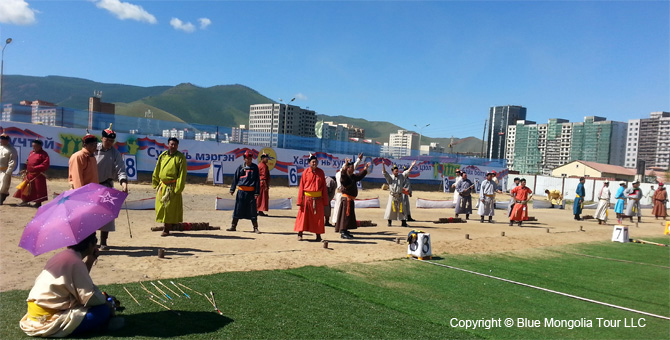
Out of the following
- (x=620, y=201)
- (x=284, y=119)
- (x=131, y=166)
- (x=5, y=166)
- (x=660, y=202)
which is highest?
(x=284, y=119)

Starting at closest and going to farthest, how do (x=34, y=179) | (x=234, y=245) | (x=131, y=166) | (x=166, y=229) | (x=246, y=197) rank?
1. (x=234, y=245)
2. (x=166, y=229)
3. (x=246, y=197)
4. (x=34, y=179)
5. (x=131, y=166)

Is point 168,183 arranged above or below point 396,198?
above

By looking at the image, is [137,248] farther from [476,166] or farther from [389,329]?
[476,166]

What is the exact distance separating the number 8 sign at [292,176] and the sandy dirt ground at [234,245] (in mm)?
10351

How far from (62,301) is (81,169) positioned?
3.32 m

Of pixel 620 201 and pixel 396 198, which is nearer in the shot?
pixel 396 198

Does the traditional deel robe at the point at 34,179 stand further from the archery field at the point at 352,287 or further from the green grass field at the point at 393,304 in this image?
the green grass field at the point at 393,304

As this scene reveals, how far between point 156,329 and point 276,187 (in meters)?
21.9

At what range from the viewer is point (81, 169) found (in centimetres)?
673

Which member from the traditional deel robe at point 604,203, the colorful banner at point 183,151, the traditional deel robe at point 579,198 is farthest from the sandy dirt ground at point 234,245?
the traditional deel robe at point 579,198

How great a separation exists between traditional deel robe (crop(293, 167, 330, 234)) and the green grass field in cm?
226

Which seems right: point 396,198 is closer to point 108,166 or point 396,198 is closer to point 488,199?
point 488,199
